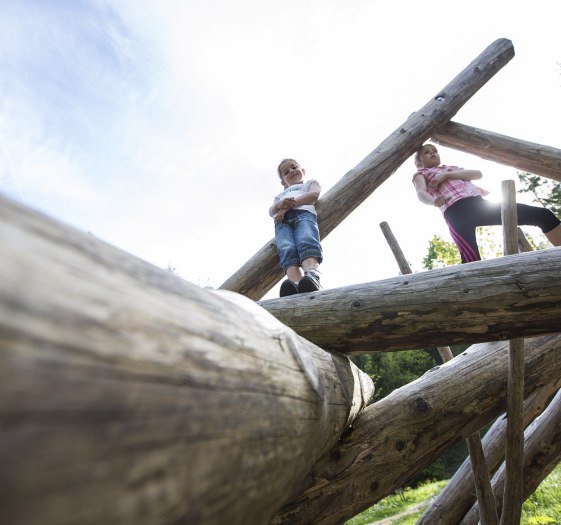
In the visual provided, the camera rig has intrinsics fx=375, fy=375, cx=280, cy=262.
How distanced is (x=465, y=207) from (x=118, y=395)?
10.2 ft

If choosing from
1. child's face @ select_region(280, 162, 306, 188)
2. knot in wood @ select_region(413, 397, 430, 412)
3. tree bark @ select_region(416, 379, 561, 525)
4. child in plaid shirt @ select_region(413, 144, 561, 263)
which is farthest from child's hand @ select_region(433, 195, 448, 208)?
knot in wood @ select_region(413, 397, 430, 412)

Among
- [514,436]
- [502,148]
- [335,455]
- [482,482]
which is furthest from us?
[502,148]

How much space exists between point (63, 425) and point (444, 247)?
78.0ft

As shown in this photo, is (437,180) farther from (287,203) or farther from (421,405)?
(421,405)

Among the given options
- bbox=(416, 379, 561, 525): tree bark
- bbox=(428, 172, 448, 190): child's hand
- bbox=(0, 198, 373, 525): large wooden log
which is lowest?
bbox=(416, 379, 561, 525): tree bark

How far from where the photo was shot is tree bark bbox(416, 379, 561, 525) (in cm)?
238

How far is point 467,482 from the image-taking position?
242 cm

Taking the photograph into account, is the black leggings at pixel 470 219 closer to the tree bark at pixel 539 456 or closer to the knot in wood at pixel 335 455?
the tree bark at pixel 539 456

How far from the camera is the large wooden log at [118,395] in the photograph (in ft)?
0.99

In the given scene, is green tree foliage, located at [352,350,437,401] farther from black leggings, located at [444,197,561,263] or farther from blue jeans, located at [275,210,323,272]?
blue jeans, located at [275,210,323,272]

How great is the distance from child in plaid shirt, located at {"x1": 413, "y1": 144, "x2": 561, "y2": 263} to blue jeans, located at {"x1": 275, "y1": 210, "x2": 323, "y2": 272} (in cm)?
110

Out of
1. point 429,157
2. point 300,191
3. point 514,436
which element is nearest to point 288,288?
point 514,436

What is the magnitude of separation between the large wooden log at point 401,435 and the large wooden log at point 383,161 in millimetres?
1366

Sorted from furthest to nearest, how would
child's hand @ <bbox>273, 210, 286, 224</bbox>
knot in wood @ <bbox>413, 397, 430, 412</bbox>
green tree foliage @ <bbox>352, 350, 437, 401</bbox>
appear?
1. green tree foliage @ <bbox>352, 350, 437, 401</bbox>
2. child's hand @ <bbox>273, 210, 286, 224</bbox>
3. knot in wood @ <bbox>413, 397, 430, 412</bbox>
